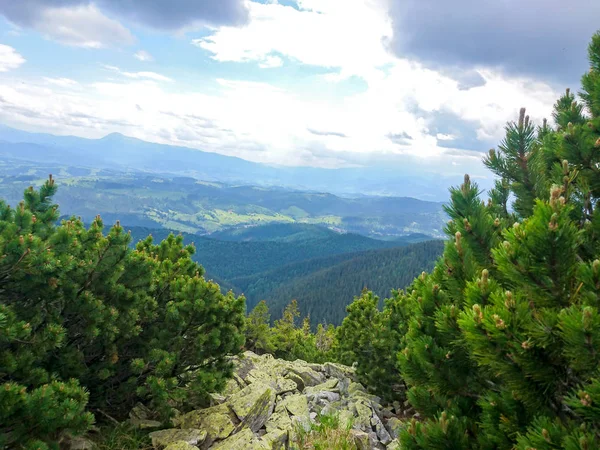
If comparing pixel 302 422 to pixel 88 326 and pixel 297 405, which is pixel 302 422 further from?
pixel 88 326

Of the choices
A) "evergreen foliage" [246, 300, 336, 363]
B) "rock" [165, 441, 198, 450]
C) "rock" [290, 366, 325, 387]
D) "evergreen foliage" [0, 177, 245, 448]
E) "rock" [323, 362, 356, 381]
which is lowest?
"evergreen foliage" [246, 300, 336, 363]

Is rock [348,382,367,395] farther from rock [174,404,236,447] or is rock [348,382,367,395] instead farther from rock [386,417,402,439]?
rock [174,404,236,447]

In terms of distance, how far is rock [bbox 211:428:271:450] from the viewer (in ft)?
29.2

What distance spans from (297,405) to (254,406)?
1.49 m

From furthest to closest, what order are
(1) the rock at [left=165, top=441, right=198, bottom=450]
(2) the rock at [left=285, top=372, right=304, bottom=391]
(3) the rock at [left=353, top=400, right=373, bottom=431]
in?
(2) the rock at [left=285, top=372, right=304, bottom=391], (3) the rock at [left=353, top=400, right=373, bottom=431], (1) the rock at [left=165, top=441, right=198, bottom=450]

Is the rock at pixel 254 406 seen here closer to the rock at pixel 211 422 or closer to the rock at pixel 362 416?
the rock at pixel 211 422

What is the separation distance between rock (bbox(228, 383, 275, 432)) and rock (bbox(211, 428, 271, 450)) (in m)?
0.91

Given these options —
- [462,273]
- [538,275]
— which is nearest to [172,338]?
[462,273]


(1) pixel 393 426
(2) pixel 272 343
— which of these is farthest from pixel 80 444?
(2) pixel 272 343

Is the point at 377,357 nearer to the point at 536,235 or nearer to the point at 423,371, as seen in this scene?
the point at 423,371

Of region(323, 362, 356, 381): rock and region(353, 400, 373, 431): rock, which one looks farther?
region(323, 362, 356, 381): rock

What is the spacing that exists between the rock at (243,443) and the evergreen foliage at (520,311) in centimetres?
518

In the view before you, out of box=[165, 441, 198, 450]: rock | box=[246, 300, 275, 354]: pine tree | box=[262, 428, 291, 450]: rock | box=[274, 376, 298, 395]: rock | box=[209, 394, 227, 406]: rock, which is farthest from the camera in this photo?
box=[246, 300, 275, 354]: pine tree

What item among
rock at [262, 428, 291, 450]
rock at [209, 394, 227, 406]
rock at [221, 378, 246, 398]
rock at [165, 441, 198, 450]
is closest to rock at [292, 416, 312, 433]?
rock at [262, 428, 291, 450]
